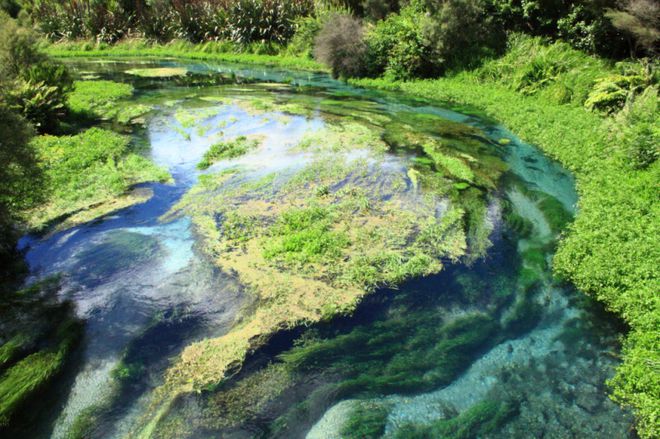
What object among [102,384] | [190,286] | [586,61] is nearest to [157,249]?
[190,286]

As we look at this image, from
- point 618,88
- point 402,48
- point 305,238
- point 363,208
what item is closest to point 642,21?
point 618,88

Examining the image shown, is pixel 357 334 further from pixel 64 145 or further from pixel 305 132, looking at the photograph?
pixel 64 145

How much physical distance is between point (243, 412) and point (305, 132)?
11.7 m

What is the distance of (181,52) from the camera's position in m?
40.5

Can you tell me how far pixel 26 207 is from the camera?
9.41 meters

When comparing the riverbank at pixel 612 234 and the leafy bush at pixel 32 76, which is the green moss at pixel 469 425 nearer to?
the riverbank at pixel 612 234

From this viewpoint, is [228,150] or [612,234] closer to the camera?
[612,234]

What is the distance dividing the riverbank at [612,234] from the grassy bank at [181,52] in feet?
62.3

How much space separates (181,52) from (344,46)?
2216cm

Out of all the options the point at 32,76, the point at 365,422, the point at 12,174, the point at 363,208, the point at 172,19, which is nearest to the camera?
the point at 365,422

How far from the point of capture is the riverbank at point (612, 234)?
528cm

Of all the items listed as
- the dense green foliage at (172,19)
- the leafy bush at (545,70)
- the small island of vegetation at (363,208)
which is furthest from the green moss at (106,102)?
the leafy bush at (545,70)

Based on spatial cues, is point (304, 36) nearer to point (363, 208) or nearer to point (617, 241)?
point (363, 208)

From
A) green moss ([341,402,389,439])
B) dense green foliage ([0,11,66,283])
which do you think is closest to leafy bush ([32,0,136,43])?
dense green foliage ([0,11,66,283])
